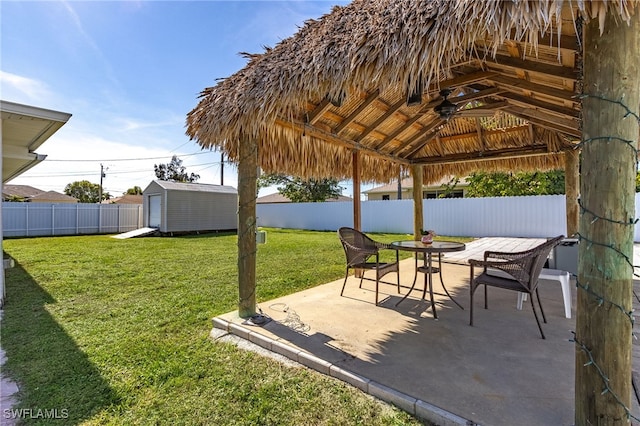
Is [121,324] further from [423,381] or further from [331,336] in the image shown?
[423,381]

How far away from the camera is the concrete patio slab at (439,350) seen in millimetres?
1879

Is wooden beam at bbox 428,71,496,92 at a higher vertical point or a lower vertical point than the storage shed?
higher

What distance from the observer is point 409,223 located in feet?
46.8

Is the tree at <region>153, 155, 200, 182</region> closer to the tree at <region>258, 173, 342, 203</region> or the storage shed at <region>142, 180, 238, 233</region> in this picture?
the tree at <region>258, 173, 342, 203</region>

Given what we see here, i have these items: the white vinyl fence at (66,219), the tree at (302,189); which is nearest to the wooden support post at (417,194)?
the white vinyl fence at (66,219)

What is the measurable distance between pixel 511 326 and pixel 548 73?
2.40 meters

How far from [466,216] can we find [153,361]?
41.9 feet

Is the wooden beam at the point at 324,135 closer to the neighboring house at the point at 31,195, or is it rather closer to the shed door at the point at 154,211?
the shed door at the point at 154,211

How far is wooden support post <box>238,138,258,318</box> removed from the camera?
131 inches

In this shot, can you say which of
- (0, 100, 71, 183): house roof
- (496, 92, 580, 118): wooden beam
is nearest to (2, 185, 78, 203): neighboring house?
(0, 100, 71, 183): house roof

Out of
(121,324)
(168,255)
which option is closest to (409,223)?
(168,255)

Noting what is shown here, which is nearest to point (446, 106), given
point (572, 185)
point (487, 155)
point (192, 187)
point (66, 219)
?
point (487, 155)

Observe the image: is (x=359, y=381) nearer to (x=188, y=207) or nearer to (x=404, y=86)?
(x=404, y=86)

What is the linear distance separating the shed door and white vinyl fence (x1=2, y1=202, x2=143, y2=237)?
7.28 ft
